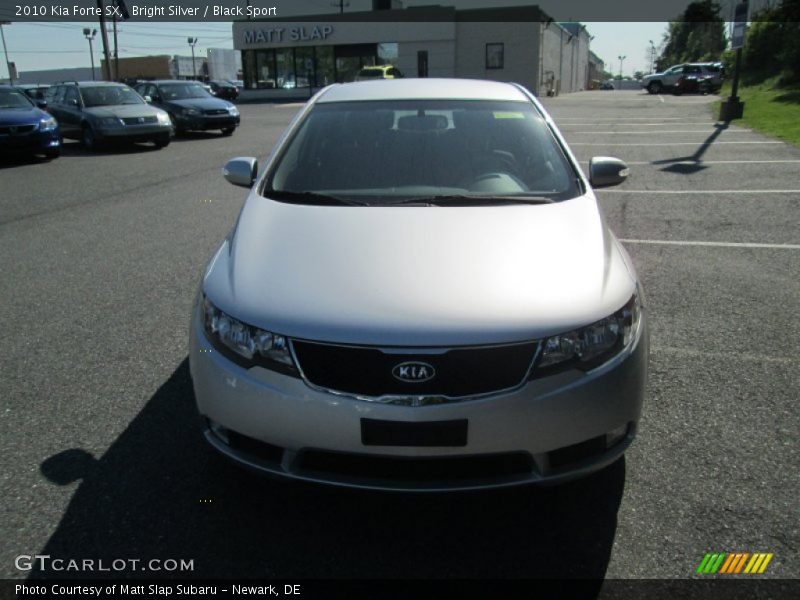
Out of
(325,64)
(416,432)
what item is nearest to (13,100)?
(416,432)

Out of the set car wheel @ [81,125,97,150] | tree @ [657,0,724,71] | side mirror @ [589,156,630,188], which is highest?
tree @ [657,0,724,71]

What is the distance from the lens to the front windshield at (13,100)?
45.8ft

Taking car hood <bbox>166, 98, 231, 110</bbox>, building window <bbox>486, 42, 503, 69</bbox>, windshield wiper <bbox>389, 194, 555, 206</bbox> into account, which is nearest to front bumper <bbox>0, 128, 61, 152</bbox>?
car hood <bbox>166, 98, 231, 110</bbox>

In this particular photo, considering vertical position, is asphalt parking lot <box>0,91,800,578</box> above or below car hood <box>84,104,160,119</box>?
below

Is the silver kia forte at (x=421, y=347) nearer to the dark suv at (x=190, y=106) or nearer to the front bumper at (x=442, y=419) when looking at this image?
the front bumper at (x=442, y=419)

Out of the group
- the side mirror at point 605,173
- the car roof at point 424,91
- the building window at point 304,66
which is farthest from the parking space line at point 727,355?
the building window at point 304,66

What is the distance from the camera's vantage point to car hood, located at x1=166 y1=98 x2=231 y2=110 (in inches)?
713

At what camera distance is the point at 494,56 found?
43844mm

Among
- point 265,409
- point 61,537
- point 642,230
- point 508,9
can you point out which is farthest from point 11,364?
point 508,9

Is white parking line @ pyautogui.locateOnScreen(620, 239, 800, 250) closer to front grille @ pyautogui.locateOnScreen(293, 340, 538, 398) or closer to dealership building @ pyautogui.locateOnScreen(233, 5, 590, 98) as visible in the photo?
front grille @ pyautogui.locateOnScreen(293, 340, 538, 398)

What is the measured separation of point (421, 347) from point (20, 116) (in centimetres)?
1386

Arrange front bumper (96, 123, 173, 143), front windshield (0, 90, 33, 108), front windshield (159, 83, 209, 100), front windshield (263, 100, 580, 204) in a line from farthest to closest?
front windshield (159, 83, 209, 100), front bumper (96, 123, 173, 143), front windshield (0, 90, 33, 108), front windshield (263, 100, 580, 204)

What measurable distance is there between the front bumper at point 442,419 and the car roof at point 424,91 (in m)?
2.19

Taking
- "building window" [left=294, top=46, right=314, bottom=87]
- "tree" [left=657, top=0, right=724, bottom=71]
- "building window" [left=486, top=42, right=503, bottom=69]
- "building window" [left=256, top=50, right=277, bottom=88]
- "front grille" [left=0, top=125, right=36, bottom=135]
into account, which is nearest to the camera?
"front grille" [left=0, top=125, right=36, bottom=135]
